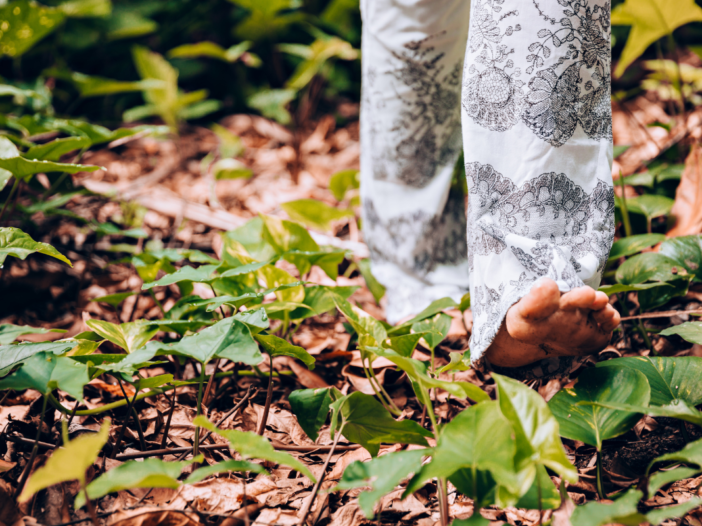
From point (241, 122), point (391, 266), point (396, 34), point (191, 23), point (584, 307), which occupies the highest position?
point (191, 23)

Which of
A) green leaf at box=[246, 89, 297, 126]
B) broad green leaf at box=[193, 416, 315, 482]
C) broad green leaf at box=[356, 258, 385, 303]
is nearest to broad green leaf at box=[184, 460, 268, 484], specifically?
broad green leaf at box=[193, 416, 315, 482]

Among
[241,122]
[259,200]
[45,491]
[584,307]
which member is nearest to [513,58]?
[584,307]

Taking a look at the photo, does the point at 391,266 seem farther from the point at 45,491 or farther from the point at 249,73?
the point at 249,73

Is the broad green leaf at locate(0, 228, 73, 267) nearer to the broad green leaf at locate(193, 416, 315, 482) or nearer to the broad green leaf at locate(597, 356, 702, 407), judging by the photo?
the broad green leaf at locate(193, 416, 315, 482)

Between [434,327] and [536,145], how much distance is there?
0.28 m

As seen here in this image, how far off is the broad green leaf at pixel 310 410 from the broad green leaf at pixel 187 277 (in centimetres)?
21

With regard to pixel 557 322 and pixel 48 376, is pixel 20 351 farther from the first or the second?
pixel 557 322

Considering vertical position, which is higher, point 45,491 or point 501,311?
point 501,311

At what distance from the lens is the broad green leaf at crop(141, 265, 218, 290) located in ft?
2.07

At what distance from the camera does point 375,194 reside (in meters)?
0.98

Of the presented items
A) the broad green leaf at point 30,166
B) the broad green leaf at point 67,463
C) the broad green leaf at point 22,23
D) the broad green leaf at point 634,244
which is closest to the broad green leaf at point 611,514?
the broad green leaf at point 67,463

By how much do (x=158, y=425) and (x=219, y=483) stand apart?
0.48 ft

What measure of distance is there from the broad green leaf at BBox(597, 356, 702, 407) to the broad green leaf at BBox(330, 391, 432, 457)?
24cm

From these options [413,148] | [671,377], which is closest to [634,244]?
[671,377]
